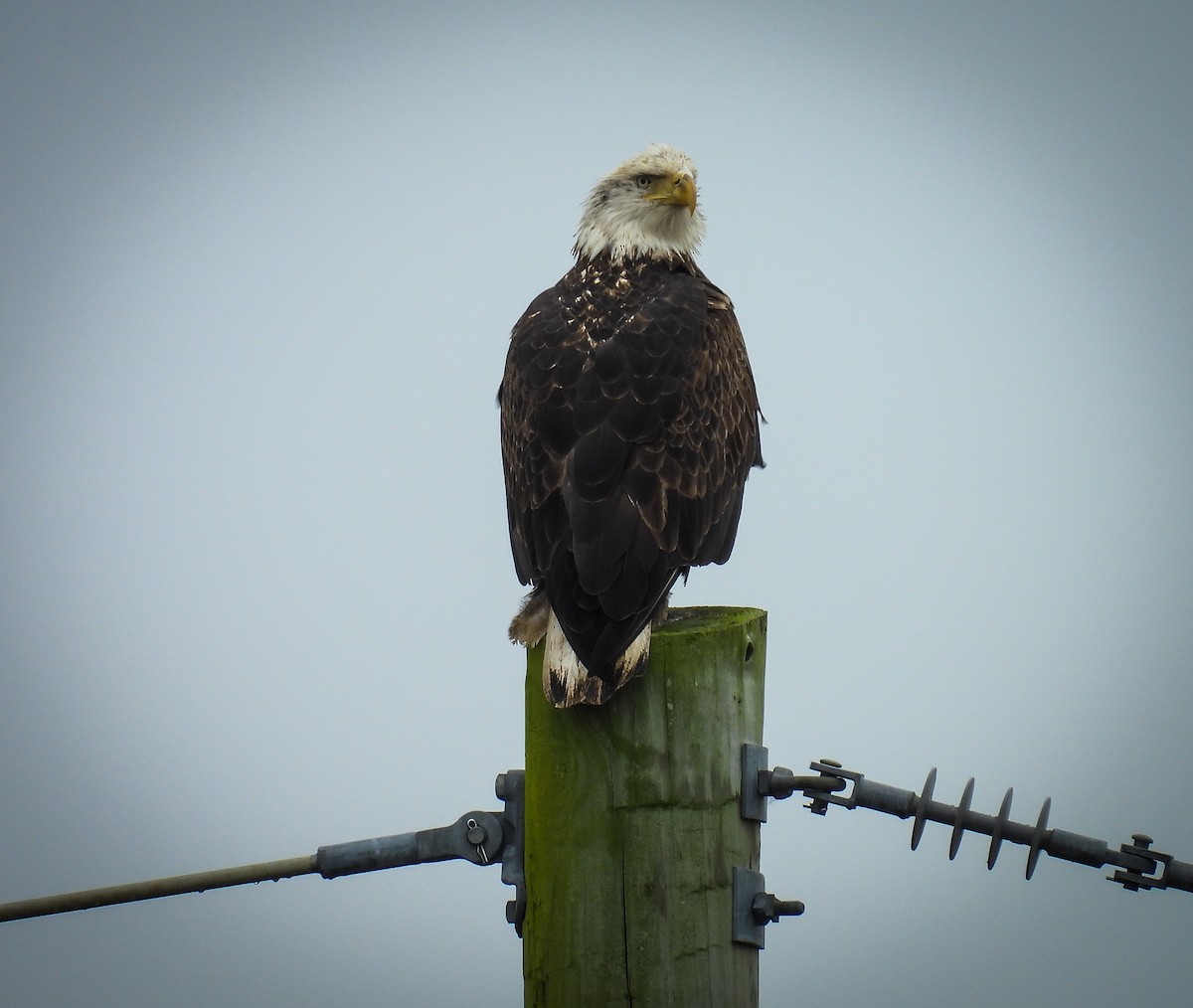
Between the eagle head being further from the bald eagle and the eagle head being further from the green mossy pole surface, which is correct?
the green mossy pole surface

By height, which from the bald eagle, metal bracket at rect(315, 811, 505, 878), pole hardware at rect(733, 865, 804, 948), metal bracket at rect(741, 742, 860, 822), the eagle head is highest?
the eagle head

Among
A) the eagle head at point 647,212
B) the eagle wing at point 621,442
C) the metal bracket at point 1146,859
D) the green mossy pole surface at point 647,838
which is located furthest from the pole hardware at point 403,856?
the eagle head at point 647,212

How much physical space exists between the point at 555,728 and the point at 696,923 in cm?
64

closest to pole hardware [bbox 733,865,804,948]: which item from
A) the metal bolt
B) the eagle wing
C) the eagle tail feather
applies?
the metal bolt

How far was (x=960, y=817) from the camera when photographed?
Answer: 11.1 ft

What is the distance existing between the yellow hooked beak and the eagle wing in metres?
0.59

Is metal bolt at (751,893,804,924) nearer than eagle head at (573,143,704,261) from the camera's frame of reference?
Yes

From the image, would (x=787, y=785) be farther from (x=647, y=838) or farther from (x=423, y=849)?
(x=423, y=849)

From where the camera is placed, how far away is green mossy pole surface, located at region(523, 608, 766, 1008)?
3342mm

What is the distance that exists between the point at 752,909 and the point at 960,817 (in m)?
0.60

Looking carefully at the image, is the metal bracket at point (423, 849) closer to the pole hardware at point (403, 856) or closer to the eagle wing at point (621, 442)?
the pole hardware at point (403, 856)

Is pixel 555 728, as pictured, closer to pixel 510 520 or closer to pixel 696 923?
pixel 696 923

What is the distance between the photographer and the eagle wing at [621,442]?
426cm

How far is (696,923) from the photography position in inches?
132
